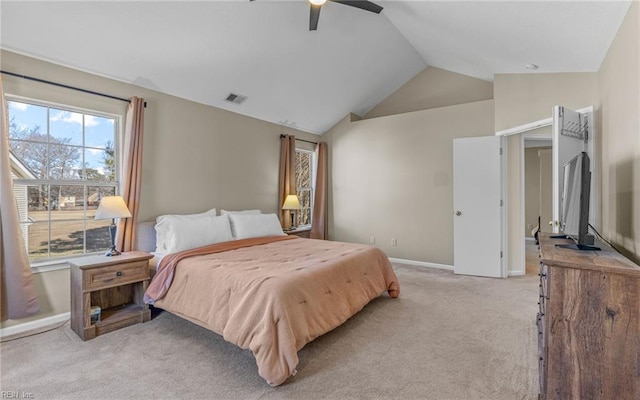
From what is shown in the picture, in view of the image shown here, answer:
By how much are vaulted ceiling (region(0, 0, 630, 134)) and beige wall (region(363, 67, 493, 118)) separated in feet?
0.75

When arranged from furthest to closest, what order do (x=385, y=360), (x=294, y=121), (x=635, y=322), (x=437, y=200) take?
(x=294, y=121), (x=437, y=200), (x=385, y=360), (x=635, y=322)

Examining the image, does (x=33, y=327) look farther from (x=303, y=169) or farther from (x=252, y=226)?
(x=303, y=169)

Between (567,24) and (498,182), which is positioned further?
(498,182)

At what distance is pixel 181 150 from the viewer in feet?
13.3

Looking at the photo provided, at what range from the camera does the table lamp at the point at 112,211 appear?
2949 mm

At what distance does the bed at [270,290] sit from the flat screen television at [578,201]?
169 centimetres

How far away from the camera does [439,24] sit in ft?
11.5

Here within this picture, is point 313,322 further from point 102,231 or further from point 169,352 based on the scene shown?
point 102,231

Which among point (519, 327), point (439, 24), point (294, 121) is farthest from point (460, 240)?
point (294, 121)

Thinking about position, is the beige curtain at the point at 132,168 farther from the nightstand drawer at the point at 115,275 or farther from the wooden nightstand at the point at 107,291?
the nightstand drawer at the point at 115,275

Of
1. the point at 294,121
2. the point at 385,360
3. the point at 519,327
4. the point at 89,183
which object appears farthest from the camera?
the point at 294,121

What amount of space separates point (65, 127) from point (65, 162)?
13.9 inches

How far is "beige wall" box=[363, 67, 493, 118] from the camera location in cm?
510

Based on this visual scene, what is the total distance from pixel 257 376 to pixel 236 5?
3261mm
